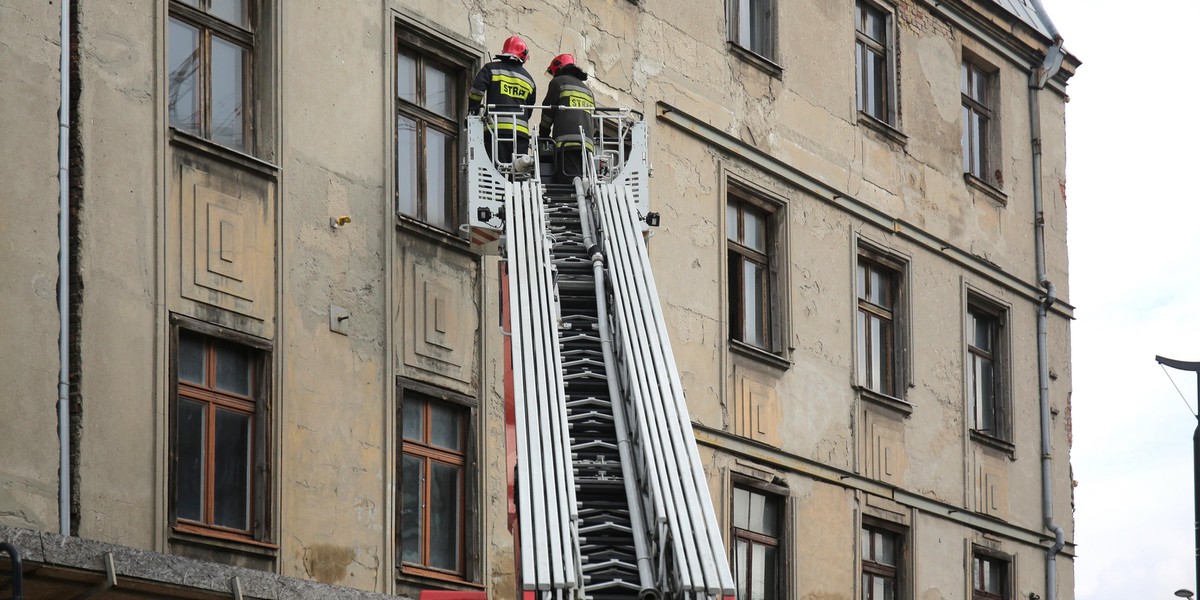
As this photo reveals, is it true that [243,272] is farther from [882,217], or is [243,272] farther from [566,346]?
[882,217]

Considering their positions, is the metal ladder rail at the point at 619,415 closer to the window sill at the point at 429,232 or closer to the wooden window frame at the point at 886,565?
the window sill at the point at 429,232

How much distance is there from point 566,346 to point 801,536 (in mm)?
6467

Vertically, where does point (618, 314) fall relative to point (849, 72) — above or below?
below

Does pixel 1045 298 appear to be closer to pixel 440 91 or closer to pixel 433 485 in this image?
pixel 440 91

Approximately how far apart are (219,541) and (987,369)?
11660 mm

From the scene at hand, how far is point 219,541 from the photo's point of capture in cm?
1387

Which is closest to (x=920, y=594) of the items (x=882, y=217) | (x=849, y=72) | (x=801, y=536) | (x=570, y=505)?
(x=801, y=536)

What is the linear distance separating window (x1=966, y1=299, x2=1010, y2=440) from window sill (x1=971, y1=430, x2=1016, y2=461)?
12cm

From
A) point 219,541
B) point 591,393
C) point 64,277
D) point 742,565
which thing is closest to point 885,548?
point 742,565

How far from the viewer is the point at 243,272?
14.5m

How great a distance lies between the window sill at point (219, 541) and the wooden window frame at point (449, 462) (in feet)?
4.36

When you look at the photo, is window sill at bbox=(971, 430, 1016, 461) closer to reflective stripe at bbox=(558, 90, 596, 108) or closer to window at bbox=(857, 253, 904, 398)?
window at bbox=(857, 253, 904, 398)

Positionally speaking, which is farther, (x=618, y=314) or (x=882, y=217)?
(x=882, y=217)

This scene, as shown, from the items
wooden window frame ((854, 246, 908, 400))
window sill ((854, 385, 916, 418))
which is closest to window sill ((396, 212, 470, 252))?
window sill ((854, 385, 916, 418))
